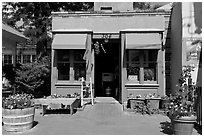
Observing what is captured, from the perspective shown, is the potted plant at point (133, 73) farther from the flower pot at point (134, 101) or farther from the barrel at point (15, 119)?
the barrel at point (15, 119)

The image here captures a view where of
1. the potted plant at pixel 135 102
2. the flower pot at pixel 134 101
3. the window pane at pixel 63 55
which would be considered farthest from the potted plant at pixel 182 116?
the window pane at pixel 63 55

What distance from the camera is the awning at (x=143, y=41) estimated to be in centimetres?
1155

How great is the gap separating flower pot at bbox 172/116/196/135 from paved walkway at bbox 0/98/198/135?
1.64 ft

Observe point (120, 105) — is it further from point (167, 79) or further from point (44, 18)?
point (44, 18)

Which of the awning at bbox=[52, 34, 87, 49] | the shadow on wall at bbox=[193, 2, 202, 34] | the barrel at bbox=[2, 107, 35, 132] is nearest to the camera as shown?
the barrel at bbox=[2, 107, 35, 132]

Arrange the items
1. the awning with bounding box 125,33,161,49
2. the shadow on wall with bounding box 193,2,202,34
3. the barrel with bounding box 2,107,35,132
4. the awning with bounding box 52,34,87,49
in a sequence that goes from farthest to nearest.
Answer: the awning with bounding box 52,34,87,49 → the awning with bounding box 125,33,161,49 → the shadow on wall with bounding box 193,2,202,34 → the barrel with bounding box 2,107,35,132

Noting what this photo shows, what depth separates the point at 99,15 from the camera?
1303cm

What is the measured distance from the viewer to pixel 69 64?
1302cm

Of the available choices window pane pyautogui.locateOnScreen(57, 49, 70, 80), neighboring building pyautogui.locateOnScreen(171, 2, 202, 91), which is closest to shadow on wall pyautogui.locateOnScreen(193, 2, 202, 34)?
neighboring building pyautogui.locateOnScreen(171, 2, 202, 91)

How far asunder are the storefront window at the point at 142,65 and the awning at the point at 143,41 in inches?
31.2

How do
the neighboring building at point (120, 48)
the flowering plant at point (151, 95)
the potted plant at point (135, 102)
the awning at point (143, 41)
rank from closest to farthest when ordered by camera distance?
the potted plant at point (135, 102)
the flowering plant at point (151, 95)
the awning at point (143, 41)
the neighboring building at point (120, 48)

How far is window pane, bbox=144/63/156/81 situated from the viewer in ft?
41.2

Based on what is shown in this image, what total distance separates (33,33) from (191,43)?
39.9ft

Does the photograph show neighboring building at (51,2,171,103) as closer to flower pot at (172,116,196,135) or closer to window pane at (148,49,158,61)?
window pane at (148,49,158,61)
